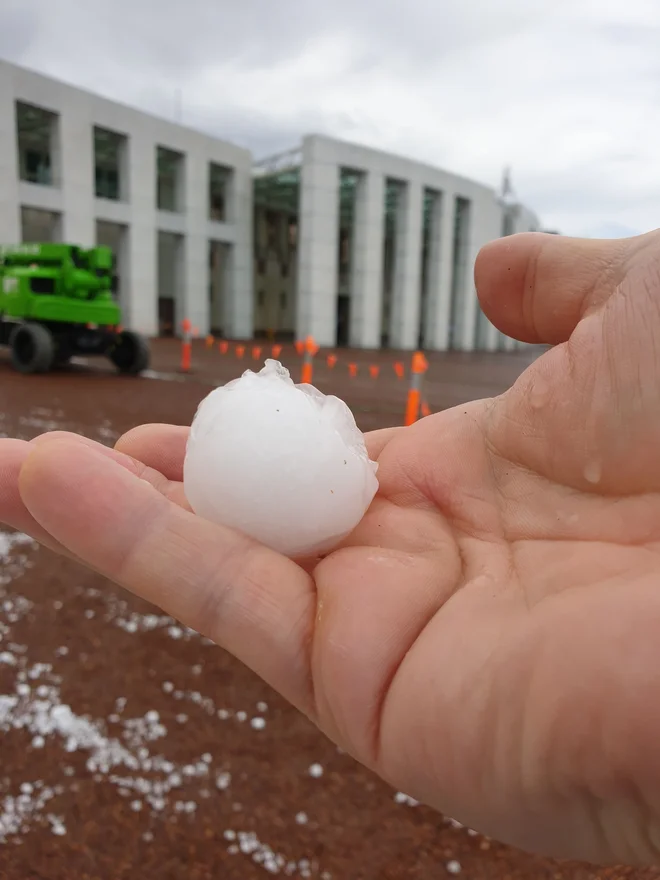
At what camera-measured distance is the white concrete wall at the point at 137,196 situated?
17.9 m

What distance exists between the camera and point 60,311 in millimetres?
10016

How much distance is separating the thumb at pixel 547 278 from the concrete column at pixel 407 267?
79.8 ft

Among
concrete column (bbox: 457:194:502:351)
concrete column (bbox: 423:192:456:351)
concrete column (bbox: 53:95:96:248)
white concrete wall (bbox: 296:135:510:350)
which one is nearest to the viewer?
concrete column (bbox: 53:95:96:248)

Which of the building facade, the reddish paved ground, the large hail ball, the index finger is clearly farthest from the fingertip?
the building facade

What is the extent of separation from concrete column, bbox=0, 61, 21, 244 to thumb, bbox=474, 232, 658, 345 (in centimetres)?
1896

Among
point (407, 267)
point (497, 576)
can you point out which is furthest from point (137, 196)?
point (497, 576)

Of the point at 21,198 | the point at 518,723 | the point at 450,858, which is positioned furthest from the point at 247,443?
the point at 21,198

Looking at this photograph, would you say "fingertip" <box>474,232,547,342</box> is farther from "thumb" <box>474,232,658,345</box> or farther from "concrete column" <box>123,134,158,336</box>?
"concrete column" <box>123,134,158,336</box>

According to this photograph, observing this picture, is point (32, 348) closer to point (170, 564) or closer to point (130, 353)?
point (130, 353)

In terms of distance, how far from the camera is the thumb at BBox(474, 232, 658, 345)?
1.67 metres

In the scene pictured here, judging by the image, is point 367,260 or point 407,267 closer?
point 367,260

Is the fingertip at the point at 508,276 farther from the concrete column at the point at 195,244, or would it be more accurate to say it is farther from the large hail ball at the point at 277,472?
the concrete column at the point at 195,244

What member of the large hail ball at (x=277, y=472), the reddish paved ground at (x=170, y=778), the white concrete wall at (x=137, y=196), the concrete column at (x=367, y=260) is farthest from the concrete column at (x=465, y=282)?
the large hail ball at (x=277, y=472)

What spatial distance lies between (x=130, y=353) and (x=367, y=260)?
15.1 m
